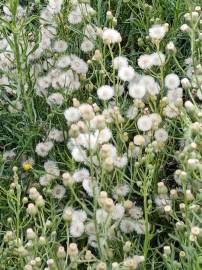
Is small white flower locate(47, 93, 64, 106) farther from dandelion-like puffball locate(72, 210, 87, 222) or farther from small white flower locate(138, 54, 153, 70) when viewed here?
dandelion-like puffball locate(72, 210, 87, 222)

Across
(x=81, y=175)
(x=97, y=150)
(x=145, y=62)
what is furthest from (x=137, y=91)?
(x=97, y=150)

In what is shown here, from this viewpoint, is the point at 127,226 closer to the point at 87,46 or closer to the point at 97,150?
the point at 97,150

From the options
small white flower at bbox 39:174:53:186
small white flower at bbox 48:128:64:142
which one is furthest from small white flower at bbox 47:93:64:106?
small white flower at bbox 39:174:53:186

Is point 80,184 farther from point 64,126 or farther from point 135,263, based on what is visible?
point 135,263

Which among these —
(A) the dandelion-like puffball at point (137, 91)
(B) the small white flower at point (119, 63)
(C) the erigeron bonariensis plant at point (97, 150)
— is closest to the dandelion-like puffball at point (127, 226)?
(C) the erigeron bonariensis plant at point (97, 150)

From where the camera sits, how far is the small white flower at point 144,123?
2703mm

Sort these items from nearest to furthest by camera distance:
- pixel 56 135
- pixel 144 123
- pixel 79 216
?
pixel 79 216 < pixel 144 123 < pixel 56 135

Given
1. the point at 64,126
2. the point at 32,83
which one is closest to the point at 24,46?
the point at 32,83

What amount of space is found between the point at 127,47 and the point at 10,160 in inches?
33.7

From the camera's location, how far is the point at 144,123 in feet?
8.91

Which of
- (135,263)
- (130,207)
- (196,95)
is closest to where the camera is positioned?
(135,263)

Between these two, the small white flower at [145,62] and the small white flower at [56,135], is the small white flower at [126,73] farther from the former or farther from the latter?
the small white flower at [56,135]

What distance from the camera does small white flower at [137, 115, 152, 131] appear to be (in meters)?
2.70

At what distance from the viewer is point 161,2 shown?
3.49 meters
